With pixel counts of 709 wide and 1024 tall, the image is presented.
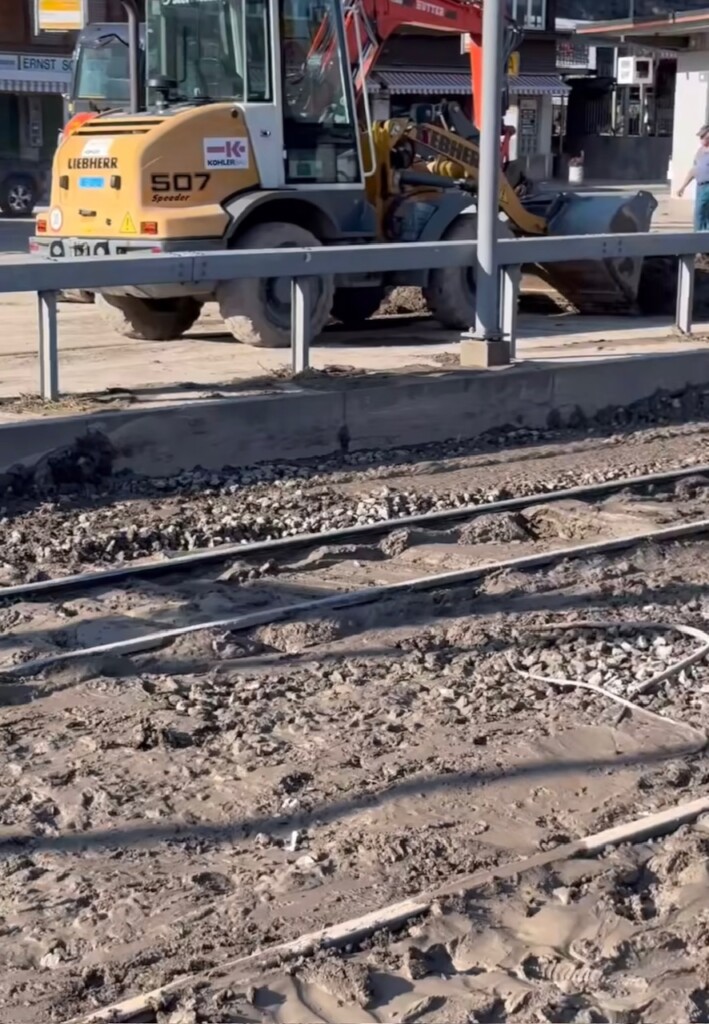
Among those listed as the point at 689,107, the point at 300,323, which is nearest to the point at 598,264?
the point at 300,323

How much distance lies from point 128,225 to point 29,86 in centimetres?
3003

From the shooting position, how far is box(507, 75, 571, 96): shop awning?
55.1 m

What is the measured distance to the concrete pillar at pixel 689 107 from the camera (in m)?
40.2

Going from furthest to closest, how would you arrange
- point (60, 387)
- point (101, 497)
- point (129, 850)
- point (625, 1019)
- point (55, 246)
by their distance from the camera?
1. point (55, 246)
2. point (60, 387)
3. point (101, 497)
4. point (129, 850)
5. point (625, 1019)

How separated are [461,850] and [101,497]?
5272 millimetres

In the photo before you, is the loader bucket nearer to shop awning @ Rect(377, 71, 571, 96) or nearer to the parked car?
the parked car


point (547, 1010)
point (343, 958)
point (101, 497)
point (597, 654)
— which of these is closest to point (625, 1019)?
point (547, 1010)

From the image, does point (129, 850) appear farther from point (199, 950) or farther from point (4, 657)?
point (4, 657)

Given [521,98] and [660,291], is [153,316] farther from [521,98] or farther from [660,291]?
[521,98]

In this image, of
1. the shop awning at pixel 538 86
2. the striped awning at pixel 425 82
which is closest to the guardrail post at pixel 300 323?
the striped awning at pixel 425 82

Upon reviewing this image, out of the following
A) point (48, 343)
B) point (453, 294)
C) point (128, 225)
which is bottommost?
point (453, 294)

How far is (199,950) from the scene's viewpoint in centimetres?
462

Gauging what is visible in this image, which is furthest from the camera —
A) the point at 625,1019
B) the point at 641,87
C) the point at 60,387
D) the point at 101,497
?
the point at 641,87

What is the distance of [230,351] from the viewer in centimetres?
1476
